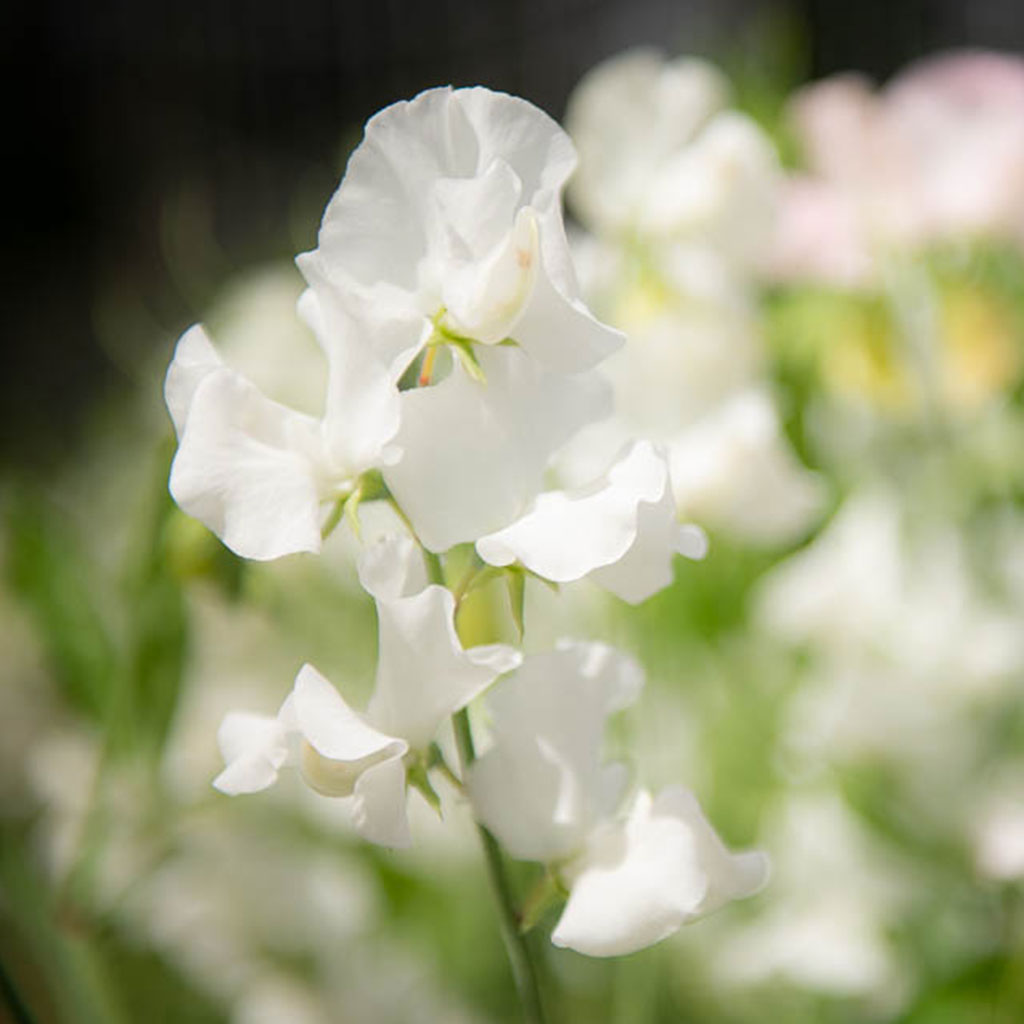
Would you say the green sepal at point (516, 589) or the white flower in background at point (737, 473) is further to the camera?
the white flower in background at point (737, 473)

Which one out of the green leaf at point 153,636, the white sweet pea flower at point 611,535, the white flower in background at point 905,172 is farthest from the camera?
the white flower in background at point 905,172

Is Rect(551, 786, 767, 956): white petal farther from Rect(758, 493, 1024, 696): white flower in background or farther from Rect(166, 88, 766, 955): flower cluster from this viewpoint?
Rect(758, 493, 1024, 696): white flower in background

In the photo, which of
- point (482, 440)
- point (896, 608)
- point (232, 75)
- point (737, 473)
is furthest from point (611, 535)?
point (232, 75)

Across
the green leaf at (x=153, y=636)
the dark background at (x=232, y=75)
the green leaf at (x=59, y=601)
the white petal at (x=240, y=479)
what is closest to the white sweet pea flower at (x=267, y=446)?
the white petal at (x=240, y=479)

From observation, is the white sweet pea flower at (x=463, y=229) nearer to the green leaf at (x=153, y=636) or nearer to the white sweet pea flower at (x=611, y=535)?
the white sweet pea flower at (x=611, y=535)

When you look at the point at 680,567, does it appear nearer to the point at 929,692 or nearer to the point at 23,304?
the point at 929,692

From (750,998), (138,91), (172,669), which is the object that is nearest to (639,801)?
(172,669)

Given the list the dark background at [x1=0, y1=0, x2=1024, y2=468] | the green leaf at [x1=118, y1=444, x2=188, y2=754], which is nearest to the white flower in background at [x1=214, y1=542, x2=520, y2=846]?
the green leaf at [x1=118, y1=444, x2=188, y2=754]
